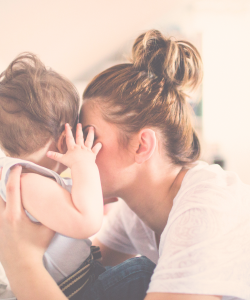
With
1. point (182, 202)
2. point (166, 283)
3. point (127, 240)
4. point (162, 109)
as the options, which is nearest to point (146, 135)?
point (162, 109)

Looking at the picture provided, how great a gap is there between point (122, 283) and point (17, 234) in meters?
0.35

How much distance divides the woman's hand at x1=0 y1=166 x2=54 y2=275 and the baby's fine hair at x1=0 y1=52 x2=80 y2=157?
0.09 m

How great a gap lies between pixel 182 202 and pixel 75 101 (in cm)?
43

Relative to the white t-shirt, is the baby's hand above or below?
above

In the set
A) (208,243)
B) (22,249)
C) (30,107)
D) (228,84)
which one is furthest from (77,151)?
(228,84)

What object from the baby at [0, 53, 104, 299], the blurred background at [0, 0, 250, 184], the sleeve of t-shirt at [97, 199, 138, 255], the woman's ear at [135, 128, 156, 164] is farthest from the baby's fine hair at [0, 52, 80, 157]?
the blurred background at [0, 0, 250, 184]

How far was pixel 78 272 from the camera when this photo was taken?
0.74 meters

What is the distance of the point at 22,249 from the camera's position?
62 centimetres

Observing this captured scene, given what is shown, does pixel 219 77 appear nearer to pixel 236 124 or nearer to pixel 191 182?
pixel 236 124

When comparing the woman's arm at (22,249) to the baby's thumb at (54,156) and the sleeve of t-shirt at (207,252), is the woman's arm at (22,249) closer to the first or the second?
the baby's thumb at (54,156)

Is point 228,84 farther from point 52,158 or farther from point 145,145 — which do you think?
point 52,158

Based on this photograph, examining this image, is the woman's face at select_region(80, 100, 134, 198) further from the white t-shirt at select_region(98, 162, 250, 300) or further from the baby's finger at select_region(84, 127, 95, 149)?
the white t-shirt at select_region(98, 162, 250, 300)

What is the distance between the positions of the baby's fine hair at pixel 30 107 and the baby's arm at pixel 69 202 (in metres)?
0.12

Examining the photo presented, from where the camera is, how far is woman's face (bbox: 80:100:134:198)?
791 millimetres
